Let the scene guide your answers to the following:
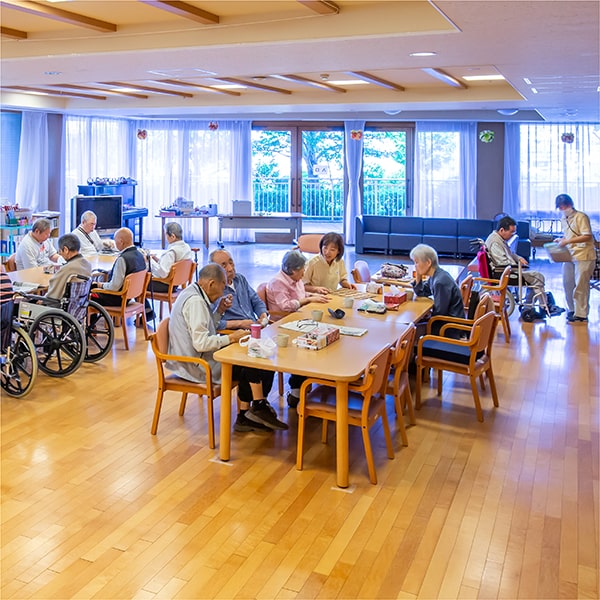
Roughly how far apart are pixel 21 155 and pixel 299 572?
481 inches

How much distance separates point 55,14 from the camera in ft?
17.2

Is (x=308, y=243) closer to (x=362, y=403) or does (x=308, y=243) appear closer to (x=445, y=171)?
(x=445, y=171)

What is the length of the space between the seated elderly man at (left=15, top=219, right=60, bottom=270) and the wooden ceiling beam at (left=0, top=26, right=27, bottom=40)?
6.97ft

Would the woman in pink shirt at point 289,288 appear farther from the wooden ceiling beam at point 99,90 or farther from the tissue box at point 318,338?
the wooden ceiling beam at point 99,90

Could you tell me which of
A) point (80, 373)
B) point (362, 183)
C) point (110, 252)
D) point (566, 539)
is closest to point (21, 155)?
point (110, 252)

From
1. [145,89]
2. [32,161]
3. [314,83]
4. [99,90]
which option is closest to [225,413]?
[314,83]

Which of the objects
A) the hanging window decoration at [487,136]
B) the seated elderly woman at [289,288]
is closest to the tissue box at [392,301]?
the seated elderly woman at [289,288]

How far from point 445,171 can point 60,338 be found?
38.0ft

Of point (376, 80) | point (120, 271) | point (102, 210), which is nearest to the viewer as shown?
point (120, 271)

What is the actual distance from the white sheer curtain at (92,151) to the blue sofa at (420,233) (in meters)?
5.40

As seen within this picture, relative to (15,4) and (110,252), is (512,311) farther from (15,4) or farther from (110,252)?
(15,4)

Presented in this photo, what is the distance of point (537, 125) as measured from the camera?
1598cm

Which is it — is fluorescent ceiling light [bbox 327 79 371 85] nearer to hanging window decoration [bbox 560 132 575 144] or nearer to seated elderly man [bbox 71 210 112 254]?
seated elderly man [bbox 71 210 112 254]

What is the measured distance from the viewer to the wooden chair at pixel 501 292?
762cm
